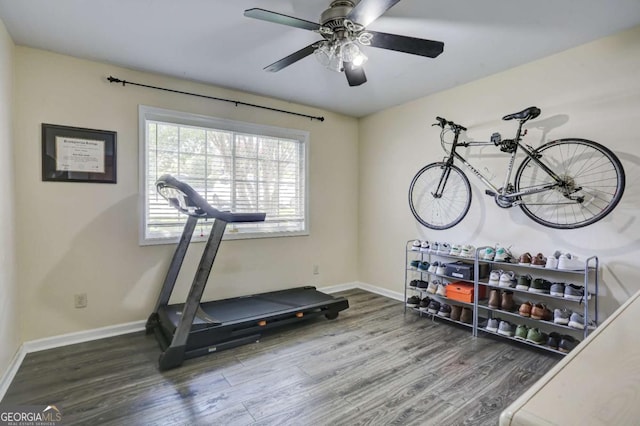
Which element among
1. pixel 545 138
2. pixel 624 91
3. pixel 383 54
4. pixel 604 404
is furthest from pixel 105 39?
pixel 624 91

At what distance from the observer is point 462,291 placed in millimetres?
3209

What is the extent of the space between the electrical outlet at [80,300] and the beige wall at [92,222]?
0.04 meters

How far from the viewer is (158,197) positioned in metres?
3.26

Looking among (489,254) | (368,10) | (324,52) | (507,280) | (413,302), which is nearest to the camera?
(368,10)

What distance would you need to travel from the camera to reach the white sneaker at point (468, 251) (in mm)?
3214

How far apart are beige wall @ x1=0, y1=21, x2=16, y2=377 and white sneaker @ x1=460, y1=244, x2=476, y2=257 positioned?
387cm

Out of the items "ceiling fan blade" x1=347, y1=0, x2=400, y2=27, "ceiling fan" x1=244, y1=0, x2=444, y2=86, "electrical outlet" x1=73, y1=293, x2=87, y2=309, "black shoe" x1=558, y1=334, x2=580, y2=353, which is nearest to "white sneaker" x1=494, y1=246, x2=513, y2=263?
"black shoe" x1=558, y1=334, x2=580, y2=353

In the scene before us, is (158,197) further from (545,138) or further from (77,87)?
(545,138)

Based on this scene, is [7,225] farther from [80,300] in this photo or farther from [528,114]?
[528,114]

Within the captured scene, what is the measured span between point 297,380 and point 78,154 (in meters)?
2.76

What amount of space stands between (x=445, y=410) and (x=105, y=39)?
3.72 metres

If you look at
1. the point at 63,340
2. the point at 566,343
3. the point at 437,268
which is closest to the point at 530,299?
the point at 566,343

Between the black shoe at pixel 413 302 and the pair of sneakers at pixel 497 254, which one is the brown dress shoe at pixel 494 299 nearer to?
the pair of sneakers at pixel 497 254

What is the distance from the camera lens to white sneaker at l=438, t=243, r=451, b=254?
135 inches
